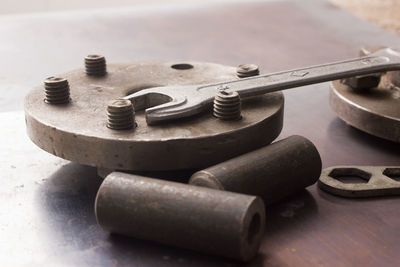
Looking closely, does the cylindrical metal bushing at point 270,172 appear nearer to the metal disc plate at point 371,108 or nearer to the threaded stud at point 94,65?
the metal disc plate at point 371,108

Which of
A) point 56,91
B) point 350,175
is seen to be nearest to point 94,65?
point 56,91

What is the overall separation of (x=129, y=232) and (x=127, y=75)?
609mm

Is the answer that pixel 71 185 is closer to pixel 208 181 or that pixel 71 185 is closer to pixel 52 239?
pixel 52 239

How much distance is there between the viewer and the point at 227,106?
4.03ft

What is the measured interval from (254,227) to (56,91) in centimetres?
55

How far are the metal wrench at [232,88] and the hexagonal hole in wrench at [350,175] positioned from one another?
0.20 metres

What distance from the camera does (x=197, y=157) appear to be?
1.16 metres

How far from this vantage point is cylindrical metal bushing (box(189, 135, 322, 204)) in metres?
1.09

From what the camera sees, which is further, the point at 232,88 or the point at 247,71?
the point at 247,71

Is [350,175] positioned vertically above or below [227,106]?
below

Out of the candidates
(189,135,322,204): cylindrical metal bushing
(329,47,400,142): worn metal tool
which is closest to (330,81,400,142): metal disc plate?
(329,47,400,142): worn metal tool

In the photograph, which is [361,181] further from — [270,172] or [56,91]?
[56,91]

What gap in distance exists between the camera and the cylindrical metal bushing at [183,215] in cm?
96

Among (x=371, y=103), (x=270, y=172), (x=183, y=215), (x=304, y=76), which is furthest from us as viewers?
(x=371, y=103)
